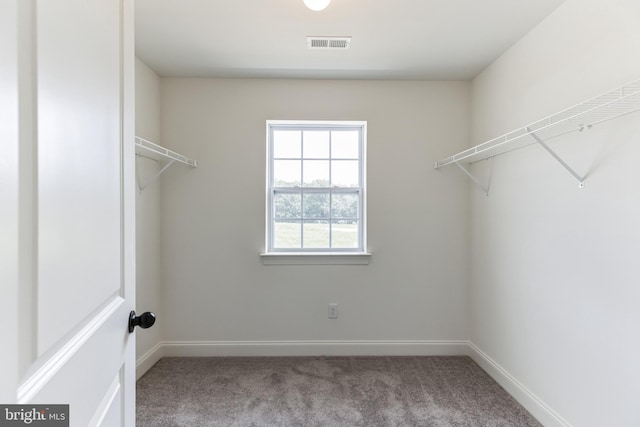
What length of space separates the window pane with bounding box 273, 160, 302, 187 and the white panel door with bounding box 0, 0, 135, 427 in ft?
6.01

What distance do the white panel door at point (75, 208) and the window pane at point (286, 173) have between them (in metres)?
1.83

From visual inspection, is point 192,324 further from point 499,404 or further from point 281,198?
point 499,404

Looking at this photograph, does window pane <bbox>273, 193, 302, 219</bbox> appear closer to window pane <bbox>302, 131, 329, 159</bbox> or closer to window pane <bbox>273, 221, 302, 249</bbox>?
window pane <bbox>273, 221, 302, 249</bbox>

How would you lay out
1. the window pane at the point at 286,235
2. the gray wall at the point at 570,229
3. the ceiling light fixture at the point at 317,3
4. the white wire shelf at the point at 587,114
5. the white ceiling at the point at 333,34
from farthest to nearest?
the window pane at the point at 286,235
the white ceiling at the point at 333,34
the ceiling light fixture at the point at 317,3
the gray wall at the point at 570,229
the white wire shelf at the point at 587,114

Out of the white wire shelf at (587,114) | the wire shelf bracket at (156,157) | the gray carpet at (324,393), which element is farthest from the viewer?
the wire shelf bracket at (156,157)

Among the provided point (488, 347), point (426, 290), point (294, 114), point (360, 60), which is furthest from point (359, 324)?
point (360, 60)

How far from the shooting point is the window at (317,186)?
2754mm

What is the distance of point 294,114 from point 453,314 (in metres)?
2.19

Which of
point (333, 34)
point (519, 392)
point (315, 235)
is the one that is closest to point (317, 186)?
point (315, 235)

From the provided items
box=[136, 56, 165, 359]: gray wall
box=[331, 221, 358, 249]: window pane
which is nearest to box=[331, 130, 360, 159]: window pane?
box=[331, 221, 358, 249]: window pane

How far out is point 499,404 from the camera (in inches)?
78.5

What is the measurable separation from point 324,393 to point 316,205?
57.4 inches
